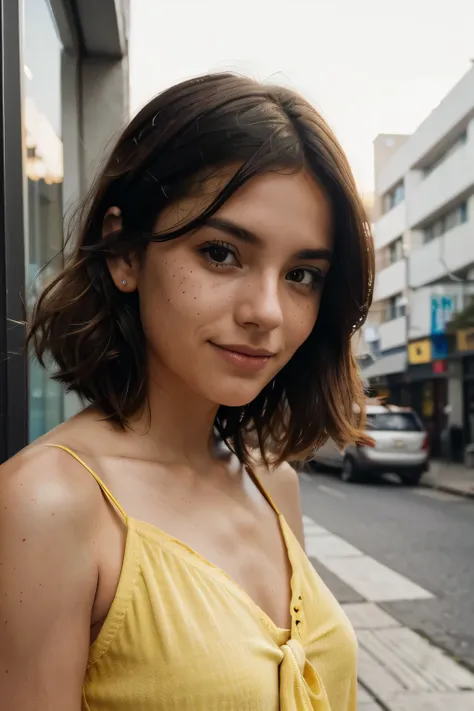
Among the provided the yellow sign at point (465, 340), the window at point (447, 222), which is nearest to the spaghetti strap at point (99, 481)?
the window at point (447, 222)

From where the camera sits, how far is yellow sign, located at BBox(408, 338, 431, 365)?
10844 mm

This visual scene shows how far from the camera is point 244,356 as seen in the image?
0.60 meters

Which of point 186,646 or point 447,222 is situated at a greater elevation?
point 447,222

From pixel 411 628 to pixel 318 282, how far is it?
241 centimetres

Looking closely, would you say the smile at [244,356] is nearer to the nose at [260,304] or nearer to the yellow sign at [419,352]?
the nose at [260,304]

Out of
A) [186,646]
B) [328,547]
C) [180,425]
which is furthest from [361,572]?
[186,646]

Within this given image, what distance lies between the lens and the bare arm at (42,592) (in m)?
0.46

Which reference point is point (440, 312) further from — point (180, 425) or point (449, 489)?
point (180, 425)

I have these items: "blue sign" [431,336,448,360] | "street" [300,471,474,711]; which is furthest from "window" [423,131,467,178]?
"street" [300,471,474,711]

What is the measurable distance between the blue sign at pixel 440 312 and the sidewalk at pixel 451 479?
223cm

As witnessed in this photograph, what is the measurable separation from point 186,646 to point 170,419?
0.75ft

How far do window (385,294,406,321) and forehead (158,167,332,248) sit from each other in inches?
405

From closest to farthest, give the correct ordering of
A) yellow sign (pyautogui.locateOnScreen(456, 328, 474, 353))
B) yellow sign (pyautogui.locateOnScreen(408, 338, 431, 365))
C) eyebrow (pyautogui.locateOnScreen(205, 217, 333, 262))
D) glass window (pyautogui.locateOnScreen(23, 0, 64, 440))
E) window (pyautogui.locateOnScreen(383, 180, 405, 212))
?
eyebrow (pyautogui.locateOnScreen(205, 217, 333, 262)) → glass window (pyautogui.locateOnScreen(23, 0, 64, 440)) → window (pyautogui.locateOnScreen(383, 180, 405, 212)) → yellow sign (pyautogui.locateOnScreen(456, 328, 474, 353)) → yellow sign (pyautogui.locateOnScreen(408, 338, 431, 365))

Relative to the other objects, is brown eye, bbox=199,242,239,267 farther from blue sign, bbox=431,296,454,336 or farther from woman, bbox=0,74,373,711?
blue sign, bbox=431,296,454,336
